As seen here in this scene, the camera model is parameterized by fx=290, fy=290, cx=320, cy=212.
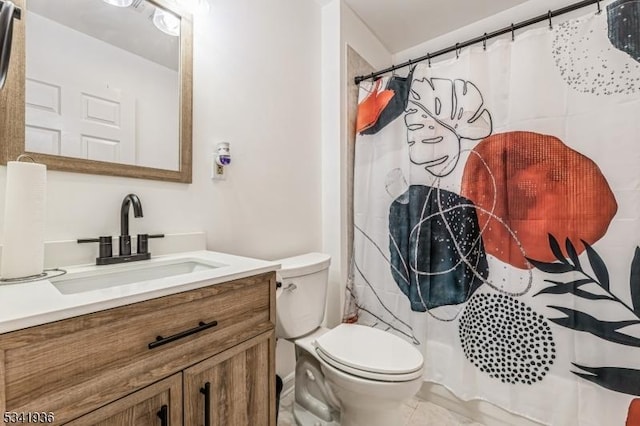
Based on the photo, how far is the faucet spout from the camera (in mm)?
970

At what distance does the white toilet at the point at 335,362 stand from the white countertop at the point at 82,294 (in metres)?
0.45

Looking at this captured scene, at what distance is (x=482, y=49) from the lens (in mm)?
1461

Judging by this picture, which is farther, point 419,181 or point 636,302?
point 419,181

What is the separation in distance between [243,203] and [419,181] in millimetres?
955

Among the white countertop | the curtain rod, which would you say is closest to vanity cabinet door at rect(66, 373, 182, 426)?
the white countertop

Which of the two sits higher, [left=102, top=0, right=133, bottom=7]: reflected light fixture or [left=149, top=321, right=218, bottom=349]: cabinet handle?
[left=102, top=0, right=133, bottom=7]: reflected light fixture

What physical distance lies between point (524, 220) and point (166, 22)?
1.72 m

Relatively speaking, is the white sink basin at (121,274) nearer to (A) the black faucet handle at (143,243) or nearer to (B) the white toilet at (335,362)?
(A) the black faucet handle at (143,243)

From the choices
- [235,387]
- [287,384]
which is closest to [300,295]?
[235,387]

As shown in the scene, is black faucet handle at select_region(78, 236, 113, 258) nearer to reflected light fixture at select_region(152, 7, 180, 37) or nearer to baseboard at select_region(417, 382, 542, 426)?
reflected light fixture at select_region(152, 7, 180, 37)

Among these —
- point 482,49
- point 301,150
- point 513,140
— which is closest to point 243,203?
point 301,150

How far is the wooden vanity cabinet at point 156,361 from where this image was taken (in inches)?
19.8

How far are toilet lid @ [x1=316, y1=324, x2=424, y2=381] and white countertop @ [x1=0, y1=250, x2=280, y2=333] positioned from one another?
528 millimetres

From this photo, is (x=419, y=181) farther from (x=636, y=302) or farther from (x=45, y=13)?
(x=45, y=13)
